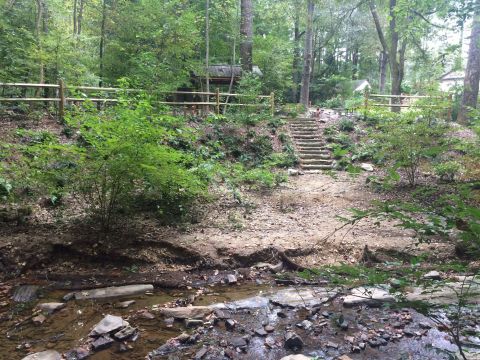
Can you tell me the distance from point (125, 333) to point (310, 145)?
1106cm

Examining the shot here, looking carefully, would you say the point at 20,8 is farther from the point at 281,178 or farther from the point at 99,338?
the point at 99,338

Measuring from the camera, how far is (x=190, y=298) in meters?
4.94

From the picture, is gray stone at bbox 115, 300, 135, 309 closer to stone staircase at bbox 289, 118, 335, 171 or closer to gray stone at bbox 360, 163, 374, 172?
stone staircase at bbox 289, 118, 335, 171

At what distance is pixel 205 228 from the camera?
6.91 m

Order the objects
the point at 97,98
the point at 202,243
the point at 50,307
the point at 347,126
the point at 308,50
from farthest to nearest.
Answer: the point at 308,50 < the point at 347,126 < the point at 97,98 < the point at 202,243 < the point at 50,307

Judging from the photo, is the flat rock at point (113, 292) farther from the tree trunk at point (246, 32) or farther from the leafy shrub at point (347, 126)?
the tree trunk at point (246, 32)

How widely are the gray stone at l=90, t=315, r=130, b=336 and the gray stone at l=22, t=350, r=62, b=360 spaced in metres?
0.41

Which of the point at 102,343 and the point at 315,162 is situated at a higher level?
the point at 315,162

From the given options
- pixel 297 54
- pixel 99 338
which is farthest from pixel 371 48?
pixel 99 338

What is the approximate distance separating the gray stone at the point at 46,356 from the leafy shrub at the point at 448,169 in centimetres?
955

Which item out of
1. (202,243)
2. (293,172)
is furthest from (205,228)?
(293,172)

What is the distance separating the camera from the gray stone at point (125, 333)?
12.7ft

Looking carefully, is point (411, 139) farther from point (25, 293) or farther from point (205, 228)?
point (25, 293)

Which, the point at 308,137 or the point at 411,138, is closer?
the point at 411,138
